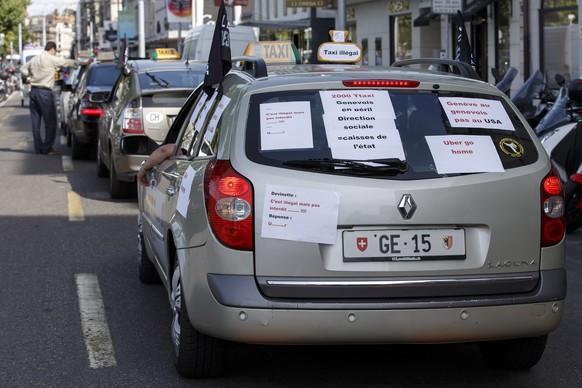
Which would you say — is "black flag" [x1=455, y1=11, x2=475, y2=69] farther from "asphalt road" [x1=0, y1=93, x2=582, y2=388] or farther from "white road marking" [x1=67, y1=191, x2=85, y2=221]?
"white road marking" [x1=67, y1=191, x2=85, y2=221]

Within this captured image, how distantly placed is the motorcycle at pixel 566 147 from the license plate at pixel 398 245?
5.24m

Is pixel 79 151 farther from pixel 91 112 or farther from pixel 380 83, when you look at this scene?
pixel 380 83

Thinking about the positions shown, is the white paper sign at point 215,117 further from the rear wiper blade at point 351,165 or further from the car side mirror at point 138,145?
the car side mirror at point 138,145

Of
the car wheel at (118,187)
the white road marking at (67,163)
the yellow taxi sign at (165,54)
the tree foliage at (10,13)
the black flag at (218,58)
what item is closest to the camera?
the black flag at (218,58)

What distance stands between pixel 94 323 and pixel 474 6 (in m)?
24.3

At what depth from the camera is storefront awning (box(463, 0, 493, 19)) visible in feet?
94.9

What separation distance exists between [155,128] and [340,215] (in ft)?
26.2

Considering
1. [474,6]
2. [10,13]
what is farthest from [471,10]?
[10,13]

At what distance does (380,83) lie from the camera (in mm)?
5223

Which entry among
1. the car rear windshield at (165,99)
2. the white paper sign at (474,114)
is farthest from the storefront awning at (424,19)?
the white paper sign at (474,114)

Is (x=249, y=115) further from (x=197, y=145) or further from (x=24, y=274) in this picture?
(x=24, y=274)

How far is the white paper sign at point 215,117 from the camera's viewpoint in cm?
545

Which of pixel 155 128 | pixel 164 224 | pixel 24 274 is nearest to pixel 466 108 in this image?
pixel 164 224

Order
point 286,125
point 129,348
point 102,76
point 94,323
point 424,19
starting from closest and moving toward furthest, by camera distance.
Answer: point 286,125, point 129,348, point 94,323, point 102,76, point 424,19
